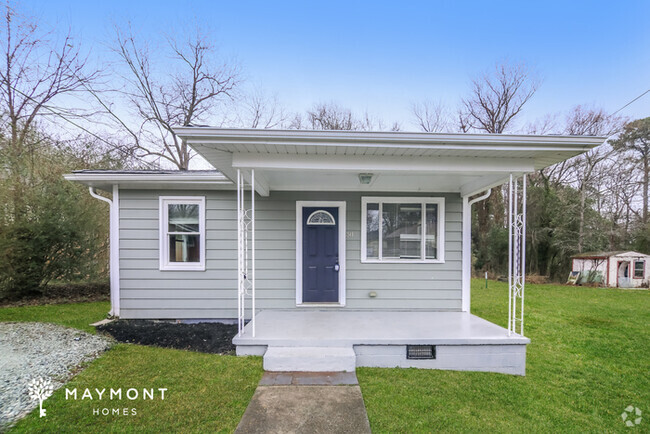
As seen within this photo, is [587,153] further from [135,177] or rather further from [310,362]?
[135,177]

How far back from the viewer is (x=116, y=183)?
186 inches

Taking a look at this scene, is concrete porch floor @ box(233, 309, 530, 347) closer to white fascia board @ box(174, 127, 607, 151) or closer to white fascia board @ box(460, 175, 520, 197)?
white fascia board @ box(460, 175, 520, 197)

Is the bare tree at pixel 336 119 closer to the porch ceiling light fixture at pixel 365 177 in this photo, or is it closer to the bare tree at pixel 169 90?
the bare tree at pixel 169 90

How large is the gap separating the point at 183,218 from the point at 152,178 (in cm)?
80

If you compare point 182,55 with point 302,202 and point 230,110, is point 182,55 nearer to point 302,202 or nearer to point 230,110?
point 230,110

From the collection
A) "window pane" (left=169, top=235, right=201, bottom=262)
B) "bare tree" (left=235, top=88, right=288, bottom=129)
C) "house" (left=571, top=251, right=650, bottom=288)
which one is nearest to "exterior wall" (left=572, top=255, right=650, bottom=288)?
"house" (left=571, top=251, right=650, bottom=288)

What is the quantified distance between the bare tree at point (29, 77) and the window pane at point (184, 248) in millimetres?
5757

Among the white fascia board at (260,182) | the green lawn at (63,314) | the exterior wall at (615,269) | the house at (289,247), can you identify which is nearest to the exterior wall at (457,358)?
the house at (289,247)

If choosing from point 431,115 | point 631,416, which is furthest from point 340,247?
point 431,115

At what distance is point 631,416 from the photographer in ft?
8.53

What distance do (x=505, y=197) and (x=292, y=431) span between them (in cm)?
1449

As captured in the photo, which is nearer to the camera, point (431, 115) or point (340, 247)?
point (340, 247)

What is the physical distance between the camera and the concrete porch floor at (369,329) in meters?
3.33

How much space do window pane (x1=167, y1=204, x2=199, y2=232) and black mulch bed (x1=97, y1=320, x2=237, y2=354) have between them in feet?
5.08
